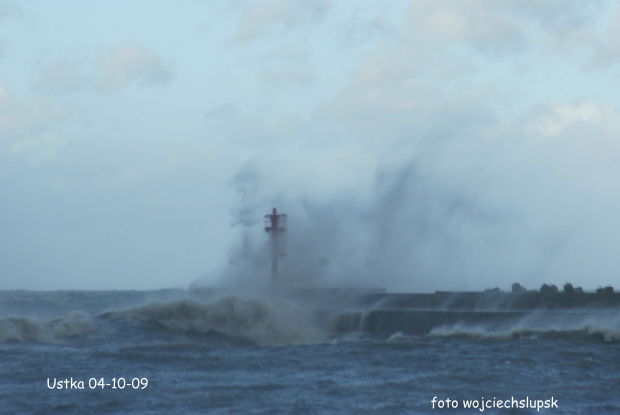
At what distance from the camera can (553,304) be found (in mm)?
24500

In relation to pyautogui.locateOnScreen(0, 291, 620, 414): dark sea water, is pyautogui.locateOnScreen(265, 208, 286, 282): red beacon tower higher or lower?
higher

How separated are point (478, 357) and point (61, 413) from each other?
10.4m

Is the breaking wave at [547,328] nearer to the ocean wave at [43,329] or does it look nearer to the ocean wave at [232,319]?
the ocean wave at [232,319]

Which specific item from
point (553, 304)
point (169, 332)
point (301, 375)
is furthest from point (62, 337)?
point (553, 304)

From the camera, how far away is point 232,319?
24.1 metres

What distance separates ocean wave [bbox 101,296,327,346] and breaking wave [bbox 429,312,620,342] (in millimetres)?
4735

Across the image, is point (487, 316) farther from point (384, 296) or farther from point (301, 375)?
point (301, 375)

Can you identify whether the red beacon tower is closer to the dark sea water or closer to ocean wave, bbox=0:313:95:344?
the dark sea water

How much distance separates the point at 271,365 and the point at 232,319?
7.34 meters

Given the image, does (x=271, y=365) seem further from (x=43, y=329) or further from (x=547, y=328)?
(x=547, y=328)

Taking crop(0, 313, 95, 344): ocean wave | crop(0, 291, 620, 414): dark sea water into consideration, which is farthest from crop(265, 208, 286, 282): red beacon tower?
crop(0, 313, 95, 344): ocean wave

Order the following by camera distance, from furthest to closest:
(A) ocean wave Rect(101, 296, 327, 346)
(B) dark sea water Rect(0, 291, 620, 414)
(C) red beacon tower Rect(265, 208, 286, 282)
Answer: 1. (C) red beacon tower Rect(265, 208, 286, 282)
2. (A) ocean wave Rect(101, 296, 327, 346)
3. (B) dark sea water Rect(0, 291, 620, 414)

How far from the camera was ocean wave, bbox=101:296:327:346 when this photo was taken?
77.2 ft

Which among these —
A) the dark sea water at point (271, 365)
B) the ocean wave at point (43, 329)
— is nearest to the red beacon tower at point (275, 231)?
the dark sea water at point (271, 365)
